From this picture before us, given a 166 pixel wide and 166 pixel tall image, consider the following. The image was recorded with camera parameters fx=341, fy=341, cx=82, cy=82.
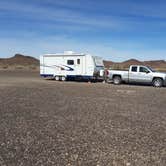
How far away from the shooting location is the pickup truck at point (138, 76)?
28.0m

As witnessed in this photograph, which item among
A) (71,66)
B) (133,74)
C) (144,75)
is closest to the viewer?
(144,75)

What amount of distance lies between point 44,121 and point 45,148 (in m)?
3.04

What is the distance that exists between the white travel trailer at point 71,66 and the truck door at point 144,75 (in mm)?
5266

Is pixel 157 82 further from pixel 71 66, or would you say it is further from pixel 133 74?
pixel 71 66

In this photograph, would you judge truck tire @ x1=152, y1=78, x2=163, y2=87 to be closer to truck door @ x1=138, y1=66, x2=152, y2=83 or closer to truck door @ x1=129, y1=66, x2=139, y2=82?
truck door @ x1=138, y1=66, x2=152, y2=83

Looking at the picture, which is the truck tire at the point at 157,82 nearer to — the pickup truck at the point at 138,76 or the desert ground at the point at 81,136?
the pickup truck at the point at 138,76

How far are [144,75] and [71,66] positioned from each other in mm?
7984

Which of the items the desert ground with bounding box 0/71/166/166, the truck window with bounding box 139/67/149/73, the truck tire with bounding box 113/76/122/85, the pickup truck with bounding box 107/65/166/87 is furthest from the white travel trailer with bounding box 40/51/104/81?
the desert ground with bounding box 0/71/166/166

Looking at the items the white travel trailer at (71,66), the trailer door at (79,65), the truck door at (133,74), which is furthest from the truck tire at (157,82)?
the trailer door at (79,65)

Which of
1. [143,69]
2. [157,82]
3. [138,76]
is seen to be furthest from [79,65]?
[157,82]

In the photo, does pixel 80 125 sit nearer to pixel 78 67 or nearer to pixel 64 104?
pixel 64 104

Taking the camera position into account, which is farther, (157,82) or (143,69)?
(143,69)

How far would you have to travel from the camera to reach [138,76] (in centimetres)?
2875

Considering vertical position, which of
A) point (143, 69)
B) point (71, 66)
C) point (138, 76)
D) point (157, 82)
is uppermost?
point (71, 66)
